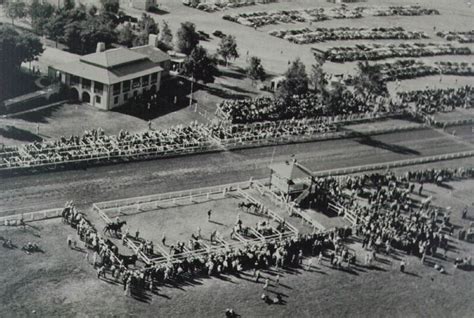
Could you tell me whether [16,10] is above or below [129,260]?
above

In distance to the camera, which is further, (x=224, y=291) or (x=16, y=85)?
(x=16, y=85)

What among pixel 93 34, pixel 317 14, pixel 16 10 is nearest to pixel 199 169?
pixel 93 34

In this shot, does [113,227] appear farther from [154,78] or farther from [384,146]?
[384,146]

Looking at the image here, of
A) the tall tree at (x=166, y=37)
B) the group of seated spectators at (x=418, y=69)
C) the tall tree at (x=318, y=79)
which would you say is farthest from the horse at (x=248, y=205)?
the group of seated spectators at (x=418, y=69)

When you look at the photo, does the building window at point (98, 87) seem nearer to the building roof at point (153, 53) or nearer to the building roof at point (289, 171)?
the building roof at point (153, 53)

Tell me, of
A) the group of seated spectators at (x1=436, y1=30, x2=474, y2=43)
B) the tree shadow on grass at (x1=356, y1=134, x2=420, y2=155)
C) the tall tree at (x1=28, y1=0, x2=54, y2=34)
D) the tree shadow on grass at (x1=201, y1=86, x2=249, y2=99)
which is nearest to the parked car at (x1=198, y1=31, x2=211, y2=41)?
the tree shadow on grass at (x1=201, y1=86, x2=249, y2=99)

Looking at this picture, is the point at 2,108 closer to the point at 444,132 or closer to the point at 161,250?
the point at 161,250

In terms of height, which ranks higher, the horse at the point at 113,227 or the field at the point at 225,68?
the field at the point at 225,68

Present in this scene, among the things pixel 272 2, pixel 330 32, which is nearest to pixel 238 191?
pixel 330 32
